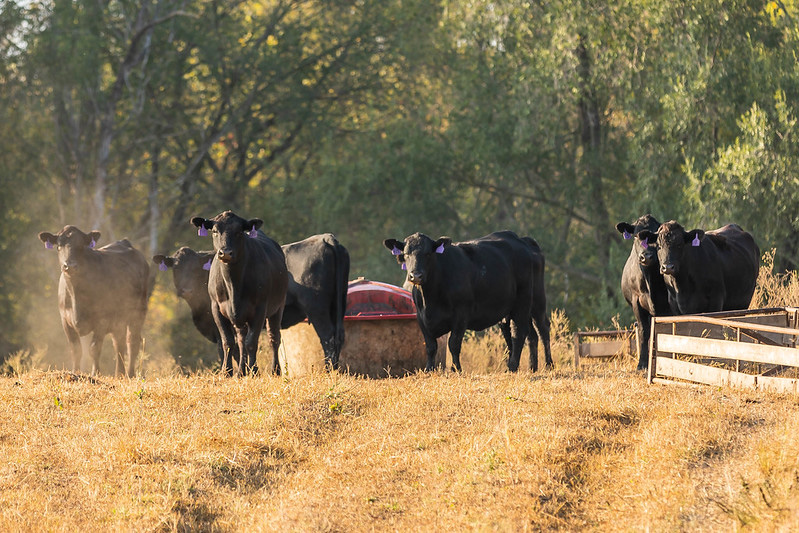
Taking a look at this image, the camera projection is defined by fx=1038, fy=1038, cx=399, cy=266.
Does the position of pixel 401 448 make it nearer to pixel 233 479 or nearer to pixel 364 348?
pixel 233 479

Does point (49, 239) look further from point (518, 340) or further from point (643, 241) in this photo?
point (643, 241)

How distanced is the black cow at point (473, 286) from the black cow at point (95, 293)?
14.7ft

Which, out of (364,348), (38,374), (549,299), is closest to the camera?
(38,374)

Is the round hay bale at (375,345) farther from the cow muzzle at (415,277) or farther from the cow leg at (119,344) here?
the cow leg at (119,344)

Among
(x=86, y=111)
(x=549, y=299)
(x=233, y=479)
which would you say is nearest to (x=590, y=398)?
(x=233, y=479)

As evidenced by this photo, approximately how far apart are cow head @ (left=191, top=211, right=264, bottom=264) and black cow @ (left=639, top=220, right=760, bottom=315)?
195 inches

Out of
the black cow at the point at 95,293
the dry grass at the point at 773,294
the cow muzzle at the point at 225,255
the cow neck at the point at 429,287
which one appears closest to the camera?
the cow muzzle at the point at 225,255

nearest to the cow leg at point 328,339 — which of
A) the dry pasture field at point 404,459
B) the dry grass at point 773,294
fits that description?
the dry pasture field at point 404,459

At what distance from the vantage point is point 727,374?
10.2 m

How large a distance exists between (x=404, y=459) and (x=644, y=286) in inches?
228

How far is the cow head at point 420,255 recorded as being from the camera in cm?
1304

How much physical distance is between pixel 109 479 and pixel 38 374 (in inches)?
177

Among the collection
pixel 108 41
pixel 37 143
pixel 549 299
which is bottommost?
pixel 549 299

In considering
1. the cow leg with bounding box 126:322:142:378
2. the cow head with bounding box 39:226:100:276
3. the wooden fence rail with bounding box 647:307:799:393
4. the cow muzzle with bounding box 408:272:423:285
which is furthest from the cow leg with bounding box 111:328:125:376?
the wooden fence rail with bounding box 647:307:799:393
